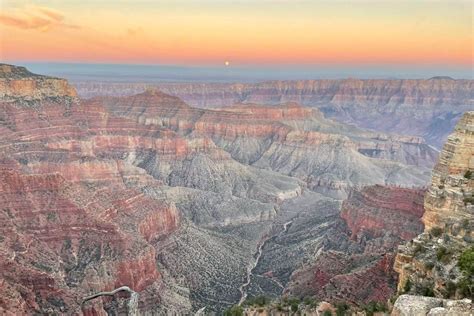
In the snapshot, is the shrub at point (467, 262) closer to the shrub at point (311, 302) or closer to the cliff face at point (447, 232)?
the cliff face at point (447, 232)

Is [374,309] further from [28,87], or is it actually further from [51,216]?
[28,87]

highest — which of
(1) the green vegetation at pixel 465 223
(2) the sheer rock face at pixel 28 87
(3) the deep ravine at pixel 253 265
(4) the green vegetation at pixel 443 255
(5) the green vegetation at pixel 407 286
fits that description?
(2) the sheer rock face at pixel 28 87

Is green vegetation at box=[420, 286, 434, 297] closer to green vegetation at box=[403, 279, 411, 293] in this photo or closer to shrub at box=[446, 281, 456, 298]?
green vegetation at box=[403, 279, 411, 293]

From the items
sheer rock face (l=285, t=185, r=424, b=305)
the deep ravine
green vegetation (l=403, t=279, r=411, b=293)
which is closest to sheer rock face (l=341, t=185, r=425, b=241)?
sheer rock face (l=285, t=185, r=424, b=305)

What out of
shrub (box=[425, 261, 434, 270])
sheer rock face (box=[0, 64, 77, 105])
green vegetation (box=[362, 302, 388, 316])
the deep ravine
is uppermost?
sheer rock face (box=[0, 64, 77, 105])

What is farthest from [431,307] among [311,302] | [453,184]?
[453,184]

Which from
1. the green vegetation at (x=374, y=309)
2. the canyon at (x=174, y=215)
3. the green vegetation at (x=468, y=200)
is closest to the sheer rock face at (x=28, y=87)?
the canyon at (x=174, y=215)

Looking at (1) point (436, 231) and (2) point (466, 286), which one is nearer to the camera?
(2) point (466, 286)
